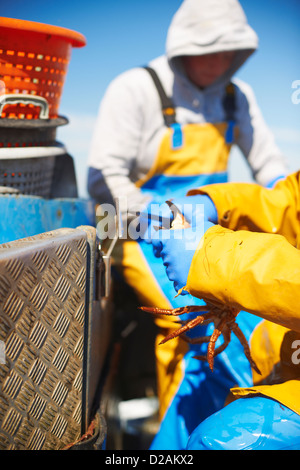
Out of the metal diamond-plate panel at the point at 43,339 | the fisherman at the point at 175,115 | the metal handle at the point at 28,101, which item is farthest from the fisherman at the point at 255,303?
the fisherman at the point at 175,115

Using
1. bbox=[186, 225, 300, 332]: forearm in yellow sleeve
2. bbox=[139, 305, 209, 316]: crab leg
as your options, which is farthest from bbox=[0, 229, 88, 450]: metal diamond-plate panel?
bbox=[186, 225, 300, 332]: forearm in yellow sleeve

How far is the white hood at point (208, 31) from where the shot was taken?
1875 millimetres

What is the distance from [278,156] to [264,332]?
4.51ft

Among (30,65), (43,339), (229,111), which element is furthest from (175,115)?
(43,339)

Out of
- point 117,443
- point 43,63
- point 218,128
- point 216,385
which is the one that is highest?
point 43,63

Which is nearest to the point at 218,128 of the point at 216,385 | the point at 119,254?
the point at 119,254

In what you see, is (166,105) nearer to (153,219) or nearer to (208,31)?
(208,31)

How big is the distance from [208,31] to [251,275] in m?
1.39

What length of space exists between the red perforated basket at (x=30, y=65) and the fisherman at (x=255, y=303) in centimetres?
57

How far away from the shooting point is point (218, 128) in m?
2.07

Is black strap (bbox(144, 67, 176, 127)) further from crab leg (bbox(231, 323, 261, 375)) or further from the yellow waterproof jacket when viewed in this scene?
crab leg (bbox(231, 323, 261, 375))

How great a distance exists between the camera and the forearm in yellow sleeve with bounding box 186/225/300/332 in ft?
2.77

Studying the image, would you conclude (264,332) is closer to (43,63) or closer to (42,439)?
(42,439)

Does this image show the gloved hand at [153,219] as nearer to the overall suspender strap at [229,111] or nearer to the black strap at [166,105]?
the black strap at [166,105]
